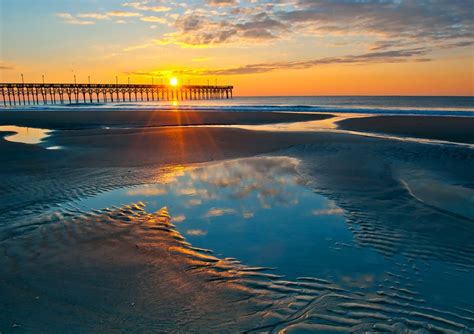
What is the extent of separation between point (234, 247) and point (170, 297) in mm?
1735

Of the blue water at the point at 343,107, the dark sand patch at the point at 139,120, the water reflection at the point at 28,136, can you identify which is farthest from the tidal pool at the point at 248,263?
the blue water at the point at 343,107

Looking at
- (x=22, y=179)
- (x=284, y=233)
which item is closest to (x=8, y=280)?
(x=284, y=233)

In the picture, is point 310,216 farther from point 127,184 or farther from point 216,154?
point 216,154

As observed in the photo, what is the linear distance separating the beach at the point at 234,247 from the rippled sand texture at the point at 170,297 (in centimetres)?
2

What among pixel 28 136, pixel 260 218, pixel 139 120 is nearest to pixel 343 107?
pixel 139 120

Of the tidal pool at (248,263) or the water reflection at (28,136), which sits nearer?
the tidal pool at (248,263)

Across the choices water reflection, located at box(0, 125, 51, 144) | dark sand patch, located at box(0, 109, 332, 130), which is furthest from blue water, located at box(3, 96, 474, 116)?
water reflection, located at box(0, 125, 51, 144)

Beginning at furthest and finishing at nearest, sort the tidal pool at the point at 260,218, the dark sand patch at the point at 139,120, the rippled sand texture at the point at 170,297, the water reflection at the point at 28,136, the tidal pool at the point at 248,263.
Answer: the dark sand patch at the point at 139,120, the water reflection at the point at 28,136, the tidal pool at the point at 260,218, the tidal pool at the point at 248,263, the rippled sand texture at the point at 170,297

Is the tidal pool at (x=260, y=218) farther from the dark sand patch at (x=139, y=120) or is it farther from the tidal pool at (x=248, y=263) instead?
the dark sand patch at (x=139, y=120)

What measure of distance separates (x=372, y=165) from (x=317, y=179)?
302cm

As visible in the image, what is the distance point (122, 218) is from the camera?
292 inches

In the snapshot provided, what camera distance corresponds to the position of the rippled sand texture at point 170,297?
3.85 meters

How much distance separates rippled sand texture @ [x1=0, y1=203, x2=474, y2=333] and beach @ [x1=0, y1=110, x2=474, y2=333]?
0.07 ft

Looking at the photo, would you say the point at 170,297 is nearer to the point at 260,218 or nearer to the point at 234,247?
the point at 234,247
